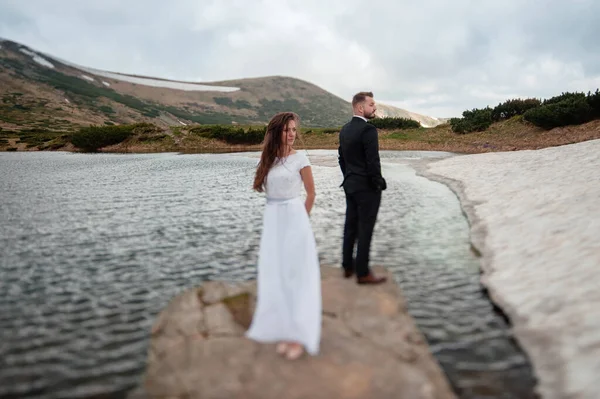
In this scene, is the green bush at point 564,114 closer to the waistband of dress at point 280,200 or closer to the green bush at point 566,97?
the green bush at point 566,97

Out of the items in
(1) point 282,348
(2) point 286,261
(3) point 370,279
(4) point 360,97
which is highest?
(4) point 360,97

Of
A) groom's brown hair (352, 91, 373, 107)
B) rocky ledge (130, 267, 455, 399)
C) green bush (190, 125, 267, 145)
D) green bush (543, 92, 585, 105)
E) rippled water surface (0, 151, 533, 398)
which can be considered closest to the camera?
rocky ledge (130, 267, 455, 399)

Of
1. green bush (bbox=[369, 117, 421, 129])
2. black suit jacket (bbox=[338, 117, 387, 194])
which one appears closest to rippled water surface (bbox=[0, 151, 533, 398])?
black suit jacket (bbox=[338, 117, 387, 194])

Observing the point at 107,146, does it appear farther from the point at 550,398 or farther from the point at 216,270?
the point at 550,398

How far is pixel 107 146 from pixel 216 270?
6048 centimetres

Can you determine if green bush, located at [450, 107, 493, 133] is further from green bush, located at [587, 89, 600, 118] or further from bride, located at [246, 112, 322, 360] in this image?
bride, located at [246, 112, 322, 360]

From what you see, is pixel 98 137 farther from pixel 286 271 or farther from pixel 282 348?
pixel 282 348

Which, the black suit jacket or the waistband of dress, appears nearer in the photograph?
the waistband of dress

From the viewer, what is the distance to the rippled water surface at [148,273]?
4.51 m

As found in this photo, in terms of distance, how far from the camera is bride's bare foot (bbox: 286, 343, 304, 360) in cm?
452

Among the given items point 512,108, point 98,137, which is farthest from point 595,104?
point 98,137

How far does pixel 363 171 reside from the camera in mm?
6578

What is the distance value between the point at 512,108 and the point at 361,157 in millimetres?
46443

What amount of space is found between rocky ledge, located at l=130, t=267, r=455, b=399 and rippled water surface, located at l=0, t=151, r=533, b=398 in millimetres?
296
